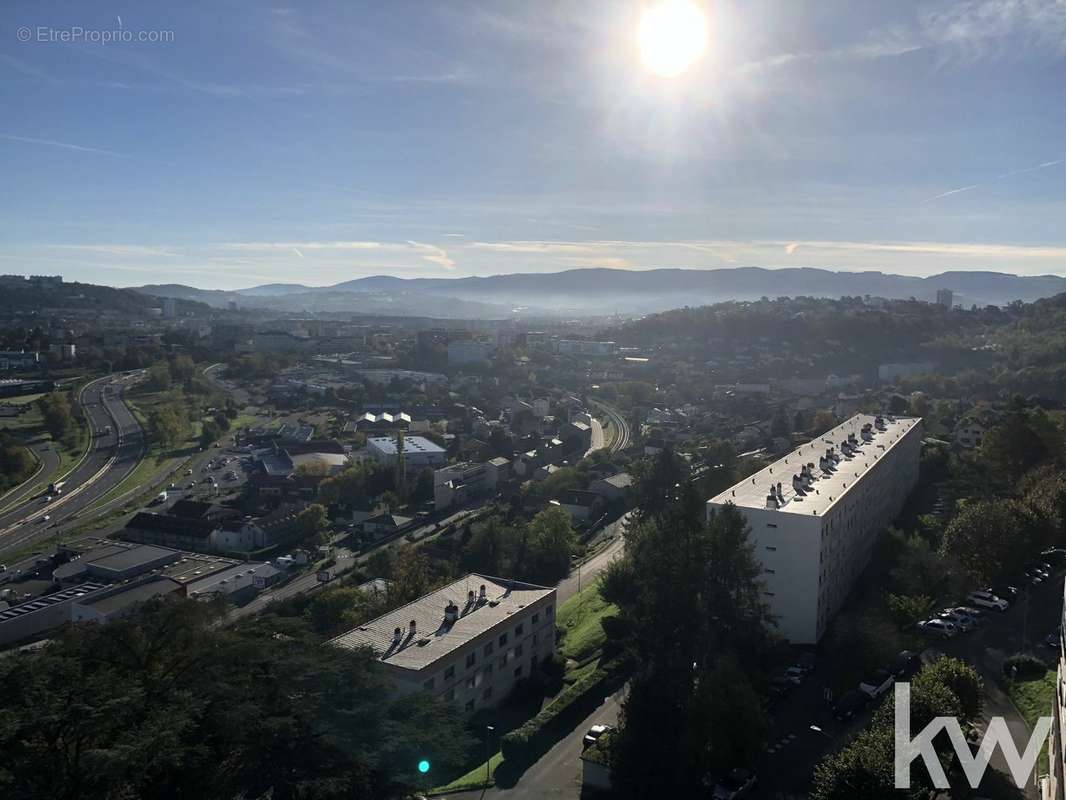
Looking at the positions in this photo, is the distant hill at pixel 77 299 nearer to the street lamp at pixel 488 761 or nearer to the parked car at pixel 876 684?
the street lamp at pixel 488 761

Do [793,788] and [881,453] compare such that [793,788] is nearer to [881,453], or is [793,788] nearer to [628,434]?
[881,453]

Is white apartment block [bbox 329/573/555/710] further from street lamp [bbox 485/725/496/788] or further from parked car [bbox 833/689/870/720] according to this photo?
parked car [bbox 833/689/870/720]

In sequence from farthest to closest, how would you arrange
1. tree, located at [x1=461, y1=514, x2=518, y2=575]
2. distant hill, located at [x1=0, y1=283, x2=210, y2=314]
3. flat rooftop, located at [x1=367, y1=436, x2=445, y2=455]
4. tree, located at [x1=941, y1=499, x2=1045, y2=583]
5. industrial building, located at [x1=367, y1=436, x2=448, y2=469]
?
1. distant hill, located at [x1=0, y1=283, x2=210, y2=314]
2. flat rooftop, located at [x1=367, y1=436, x2=445, y2=455]
3. industrial building, located at [x1=367, y1=436, x2=448, y2=469]
4. tree, located at [x1=461, y1=514, x2=518, y2=575]
5. tree, located at [x1=941, y1=499, x2=1045, y2=583]

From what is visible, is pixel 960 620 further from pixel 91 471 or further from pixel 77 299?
pixel 77 299

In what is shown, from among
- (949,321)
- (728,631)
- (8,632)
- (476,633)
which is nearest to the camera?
(728,631)

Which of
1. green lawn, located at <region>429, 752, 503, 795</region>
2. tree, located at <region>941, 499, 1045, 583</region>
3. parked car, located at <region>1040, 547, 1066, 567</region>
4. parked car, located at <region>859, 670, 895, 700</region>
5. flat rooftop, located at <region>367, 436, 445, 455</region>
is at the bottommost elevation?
green lawn, located at <region>429, 752, 503, 795</region>

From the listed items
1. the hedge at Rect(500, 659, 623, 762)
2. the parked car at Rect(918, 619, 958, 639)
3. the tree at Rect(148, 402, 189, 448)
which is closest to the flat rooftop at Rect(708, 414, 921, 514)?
the parked car at Rect(918, 619, 958, 639)

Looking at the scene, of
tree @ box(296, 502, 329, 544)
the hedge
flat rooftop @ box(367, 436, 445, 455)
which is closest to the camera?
the hedge

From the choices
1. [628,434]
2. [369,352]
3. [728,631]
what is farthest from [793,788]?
[369,352]
